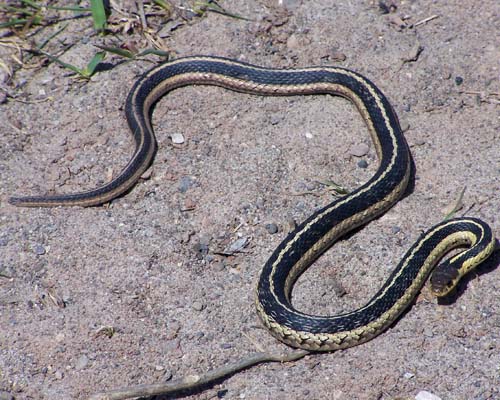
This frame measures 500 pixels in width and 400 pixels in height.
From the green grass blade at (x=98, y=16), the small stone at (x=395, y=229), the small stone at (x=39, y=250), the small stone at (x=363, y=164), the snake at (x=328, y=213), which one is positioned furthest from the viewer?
the green grass blade at (x=98, y=16)

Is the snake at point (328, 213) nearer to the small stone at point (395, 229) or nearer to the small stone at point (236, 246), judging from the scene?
the small stone at point (395, 229)

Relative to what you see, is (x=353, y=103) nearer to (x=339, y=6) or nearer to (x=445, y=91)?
(x=445, y=91)

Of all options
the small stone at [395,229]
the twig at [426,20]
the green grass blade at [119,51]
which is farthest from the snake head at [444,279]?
the green grass blade at [119,51]

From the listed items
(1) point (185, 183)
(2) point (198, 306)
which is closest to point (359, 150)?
(1) point (185, 183)

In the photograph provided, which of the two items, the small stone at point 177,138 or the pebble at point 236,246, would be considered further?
the small stone at point 177,138

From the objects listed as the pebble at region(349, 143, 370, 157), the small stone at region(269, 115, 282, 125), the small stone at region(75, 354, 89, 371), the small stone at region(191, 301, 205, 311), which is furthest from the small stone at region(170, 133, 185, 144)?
the small stone at region(75, 354, 89, 371)

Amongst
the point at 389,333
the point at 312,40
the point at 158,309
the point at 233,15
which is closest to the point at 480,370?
the point at 389,333

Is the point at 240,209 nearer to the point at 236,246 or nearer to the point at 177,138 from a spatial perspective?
the point at 236,246
